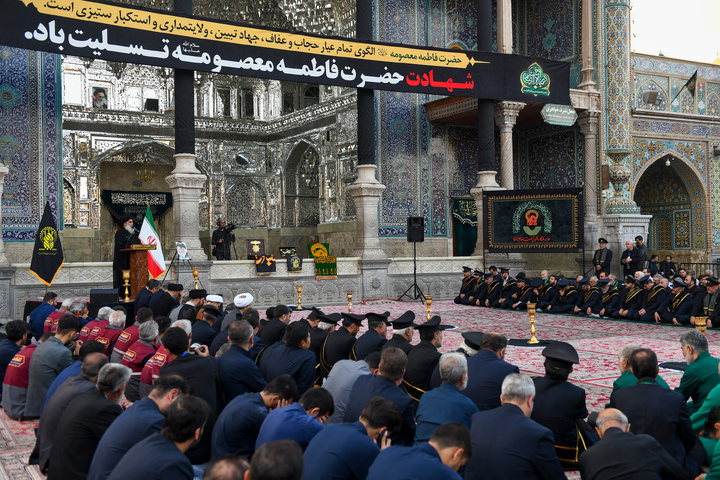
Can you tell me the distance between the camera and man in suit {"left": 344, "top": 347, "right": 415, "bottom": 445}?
3.61 metres

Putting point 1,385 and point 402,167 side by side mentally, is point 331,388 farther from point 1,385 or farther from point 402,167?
point 402,167

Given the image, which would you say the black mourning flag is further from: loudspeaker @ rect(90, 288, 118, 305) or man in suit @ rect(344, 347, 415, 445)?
man in suit @ rect(344, 347, 415, 445)

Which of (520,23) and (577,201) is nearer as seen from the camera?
(577,201)

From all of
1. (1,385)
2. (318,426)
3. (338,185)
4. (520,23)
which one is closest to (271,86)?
(338,185)

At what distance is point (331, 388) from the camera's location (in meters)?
4.16

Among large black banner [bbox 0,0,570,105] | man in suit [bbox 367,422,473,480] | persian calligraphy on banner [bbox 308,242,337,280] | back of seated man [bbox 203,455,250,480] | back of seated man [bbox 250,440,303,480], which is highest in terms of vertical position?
large black banner [bbox 0,0,570,105]

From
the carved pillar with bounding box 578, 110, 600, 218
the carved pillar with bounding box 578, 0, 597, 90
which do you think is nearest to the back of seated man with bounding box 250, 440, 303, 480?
the carved pillar with bounding box 578, 110, 600, 218

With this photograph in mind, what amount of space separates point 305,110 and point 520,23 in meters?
6.17

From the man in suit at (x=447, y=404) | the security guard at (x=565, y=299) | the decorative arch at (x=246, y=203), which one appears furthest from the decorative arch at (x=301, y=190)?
the man in suit at (x=447, y=404)

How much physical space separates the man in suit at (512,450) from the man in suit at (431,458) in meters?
0.42

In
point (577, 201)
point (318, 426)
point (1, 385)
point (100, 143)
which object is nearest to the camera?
point (318, 426)

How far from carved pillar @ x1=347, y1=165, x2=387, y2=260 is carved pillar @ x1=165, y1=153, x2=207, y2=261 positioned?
3270mm

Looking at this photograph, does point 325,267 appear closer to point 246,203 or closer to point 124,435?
point 246,203

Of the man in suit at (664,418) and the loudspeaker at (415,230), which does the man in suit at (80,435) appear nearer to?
the man in suit at (664,418)
